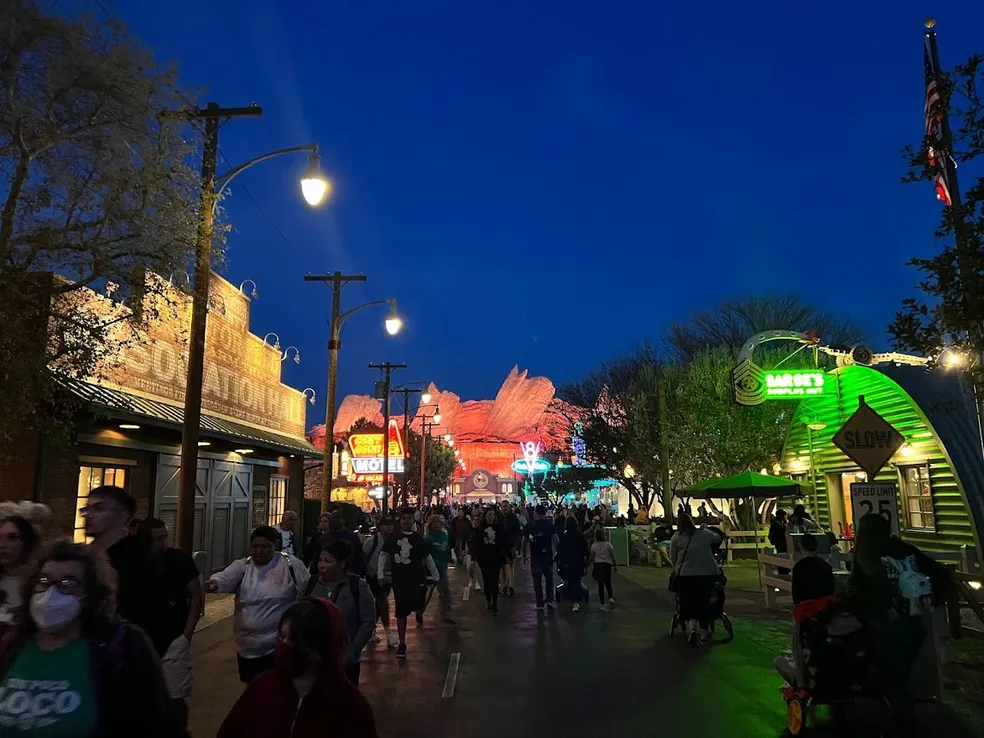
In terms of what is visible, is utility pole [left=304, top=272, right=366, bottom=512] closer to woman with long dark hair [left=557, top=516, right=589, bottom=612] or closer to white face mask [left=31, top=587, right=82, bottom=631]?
woman with long dark hair [left=557, top=516, right=589, bottom=612]

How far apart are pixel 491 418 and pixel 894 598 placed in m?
157

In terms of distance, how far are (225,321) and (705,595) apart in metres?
15.8

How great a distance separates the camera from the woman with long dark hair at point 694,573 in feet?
34.5

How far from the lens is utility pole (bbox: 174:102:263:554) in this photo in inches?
434

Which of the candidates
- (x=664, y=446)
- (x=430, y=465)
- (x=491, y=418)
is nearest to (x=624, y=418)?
(x=664, y=446)

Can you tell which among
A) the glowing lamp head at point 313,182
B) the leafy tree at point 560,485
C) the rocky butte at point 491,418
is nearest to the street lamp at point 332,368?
the glowing lamp head at point 313,182

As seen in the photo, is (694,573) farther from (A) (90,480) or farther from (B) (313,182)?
(A) (90,480)

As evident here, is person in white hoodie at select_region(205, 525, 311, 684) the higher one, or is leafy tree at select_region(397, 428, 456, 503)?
leafy tree at select_region(397, 428, 456, 503)

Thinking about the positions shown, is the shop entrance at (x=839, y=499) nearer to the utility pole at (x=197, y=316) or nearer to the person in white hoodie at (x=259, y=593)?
the utility pole at (x=197, y=316)

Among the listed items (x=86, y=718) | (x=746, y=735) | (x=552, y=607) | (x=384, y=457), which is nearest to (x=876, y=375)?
(x=552, y=607)

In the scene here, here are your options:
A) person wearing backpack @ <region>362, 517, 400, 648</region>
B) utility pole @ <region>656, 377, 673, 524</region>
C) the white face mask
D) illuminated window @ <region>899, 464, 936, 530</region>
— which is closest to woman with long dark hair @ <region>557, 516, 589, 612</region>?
person wearing backpack @ <region>362, 517, 400, 648</region>

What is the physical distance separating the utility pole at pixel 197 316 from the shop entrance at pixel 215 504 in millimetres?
5542

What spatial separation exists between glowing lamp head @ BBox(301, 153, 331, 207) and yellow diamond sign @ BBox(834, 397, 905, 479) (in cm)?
910

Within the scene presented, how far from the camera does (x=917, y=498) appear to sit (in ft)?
58.7
